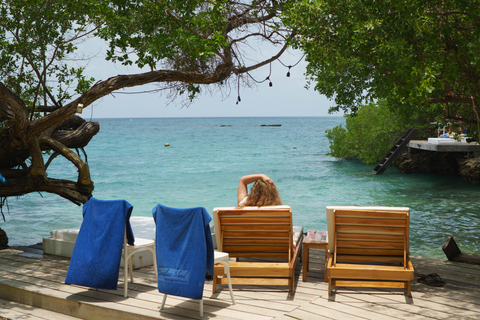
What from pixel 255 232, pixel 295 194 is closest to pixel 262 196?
pixel 255 232

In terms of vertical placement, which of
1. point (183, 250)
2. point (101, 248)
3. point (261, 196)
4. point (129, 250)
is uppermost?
point (261, 196)

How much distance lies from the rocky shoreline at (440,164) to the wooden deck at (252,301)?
54.5ft

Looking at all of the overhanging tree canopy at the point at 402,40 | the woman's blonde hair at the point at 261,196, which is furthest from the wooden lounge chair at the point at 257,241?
the overhanging tree canopy at the point at 402,40

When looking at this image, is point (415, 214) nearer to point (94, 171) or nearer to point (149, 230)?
point (149, 230)

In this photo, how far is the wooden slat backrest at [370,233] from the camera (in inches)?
187

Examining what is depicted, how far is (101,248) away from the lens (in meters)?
4.75

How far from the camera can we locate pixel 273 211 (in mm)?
4914

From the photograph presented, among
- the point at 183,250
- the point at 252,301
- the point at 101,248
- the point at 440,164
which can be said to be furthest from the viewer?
the point at 440,164

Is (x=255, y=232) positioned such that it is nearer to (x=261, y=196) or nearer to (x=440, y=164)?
(x=261, y=196)

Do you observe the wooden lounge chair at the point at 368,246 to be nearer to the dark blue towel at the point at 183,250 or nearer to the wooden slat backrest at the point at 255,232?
the wooden slat backrest at the point at 255,232

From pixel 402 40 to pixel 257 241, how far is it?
8.93 ft

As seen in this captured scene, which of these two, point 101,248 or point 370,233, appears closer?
point 101,248

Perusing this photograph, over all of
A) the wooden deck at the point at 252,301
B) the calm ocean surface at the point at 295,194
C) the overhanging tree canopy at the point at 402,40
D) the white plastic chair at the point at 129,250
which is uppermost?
the overhanging tree canopy at the point at 402,40

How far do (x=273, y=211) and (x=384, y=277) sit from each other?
1.24m
